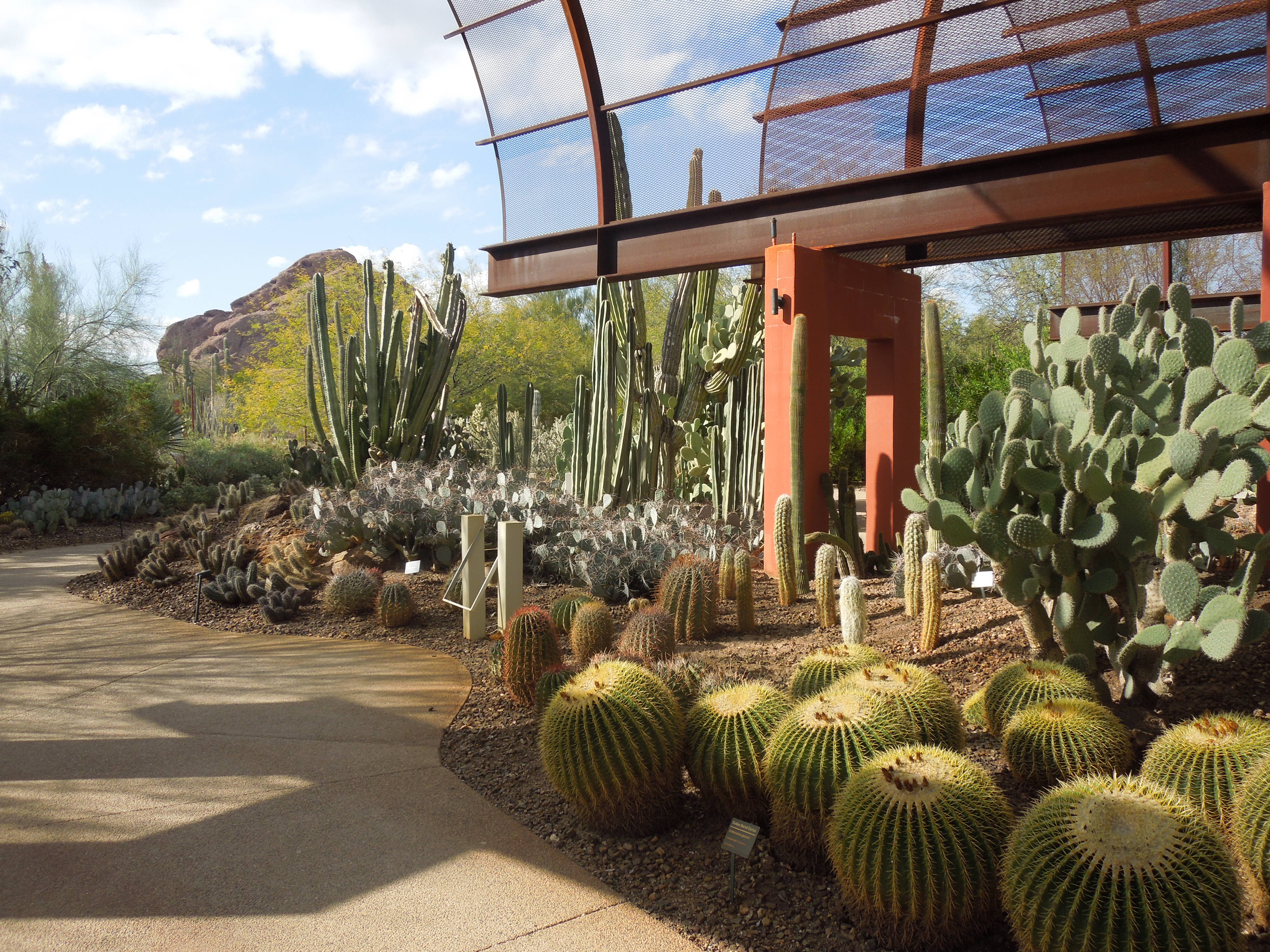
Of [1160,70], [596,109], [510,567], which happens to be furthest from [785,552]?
[596,109]

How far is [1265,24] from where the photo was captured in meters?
5.29

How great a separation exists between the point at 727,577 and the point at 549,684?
2307 mm

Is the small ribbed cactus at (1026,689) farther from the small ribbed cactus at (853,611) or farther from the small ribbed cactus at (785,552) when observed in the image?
the small ribbed cactus at (785,552)

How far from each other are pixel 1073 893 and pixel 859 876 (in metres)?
0.55

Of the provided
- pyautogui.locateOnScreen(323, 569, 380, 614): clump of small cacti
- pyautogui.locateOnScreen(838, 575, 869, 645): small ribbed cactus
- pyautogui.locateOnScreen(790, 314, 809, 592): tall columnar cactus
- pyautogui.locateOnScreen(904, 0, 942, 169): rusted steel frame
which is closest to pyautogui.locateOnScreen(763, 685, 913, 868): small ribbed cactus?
pyautogui.locateOnScreen(838, 575, 869, 645): small ribbed cactus

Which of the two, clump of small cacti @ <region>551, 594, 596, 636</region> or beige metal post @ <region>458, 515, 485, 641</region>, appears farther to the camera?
beige metal post @ <region>458, 515, 485, 641</region>

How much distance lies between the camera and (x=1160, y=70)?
18.2 feet

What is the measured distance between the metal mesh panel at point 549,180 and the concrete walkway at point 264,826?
15.2 feet

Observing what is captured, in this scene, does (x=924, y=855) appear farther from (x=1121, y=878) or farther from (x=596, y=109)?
(x=596, y=109)

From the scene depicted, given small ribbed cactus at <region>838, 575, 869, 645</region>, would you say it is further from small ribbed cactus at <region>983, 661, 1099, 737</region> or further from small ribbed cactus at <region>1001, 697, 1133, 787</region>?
small ribbed cactus at <region>1001, 697, 1133, 787</region>

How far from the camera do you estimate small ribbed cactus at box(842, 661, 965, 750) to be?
2.99 m

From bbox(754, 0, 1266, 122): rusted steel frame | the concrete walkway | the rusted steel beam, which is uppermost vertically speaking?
bbox(754, 0, 1266, 122): rusted steel frame

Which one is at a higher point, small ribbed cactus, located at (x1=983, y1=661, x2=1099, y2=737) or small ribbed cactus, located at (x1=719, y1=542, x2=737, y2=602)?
small ribbed cactus, located at (x1=719, y1=542, x2=737, y2=602)

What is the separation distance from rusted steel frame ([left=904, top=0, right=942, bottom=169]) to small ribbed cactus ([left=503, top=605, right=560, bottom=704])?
441 centimetres
